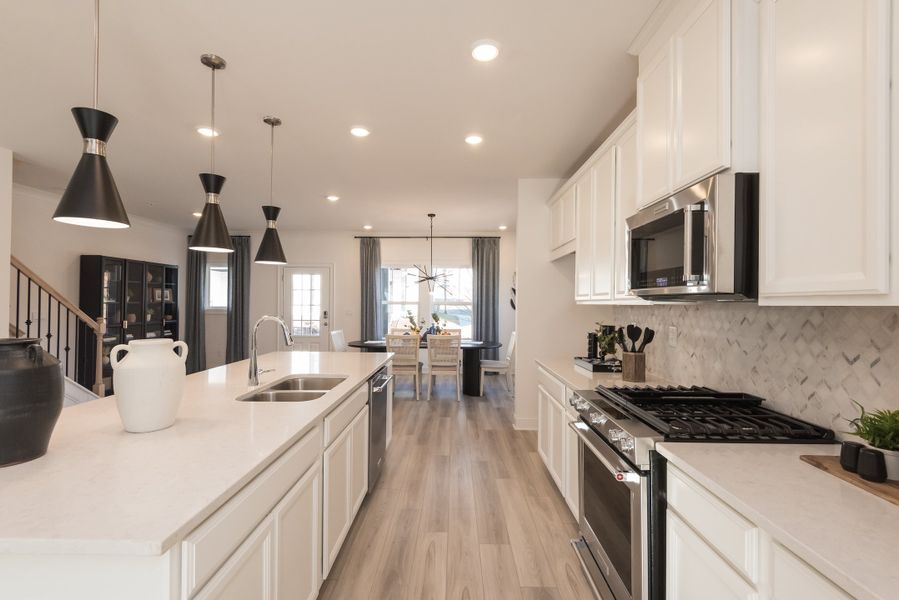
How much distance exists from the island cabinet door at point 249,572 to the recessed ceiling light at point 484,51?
2.17 m

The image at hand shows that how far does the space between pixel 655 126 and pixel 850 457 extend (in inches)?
54.4

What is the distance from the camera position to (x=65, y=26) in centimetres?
201

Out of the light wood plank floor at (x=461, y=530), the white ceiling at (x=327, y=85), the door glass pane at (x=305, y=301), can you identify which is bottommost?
the light wood plank floor at (x=461, y=530)

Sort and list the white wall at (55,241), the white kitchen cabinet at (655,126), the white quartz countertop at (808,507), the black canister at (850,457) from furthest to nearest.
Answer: the white wall at (55,241), the white kitchen cabinet at (655,126), the black canister at (850,457), the white quartz countertop at (808,507)

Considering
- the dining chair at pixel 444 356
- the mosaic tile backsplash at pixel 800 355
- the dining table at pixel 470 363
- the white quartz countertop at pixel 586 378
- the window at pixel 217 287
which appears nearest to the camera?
the mosaic tile backsplash at pixel 800 355

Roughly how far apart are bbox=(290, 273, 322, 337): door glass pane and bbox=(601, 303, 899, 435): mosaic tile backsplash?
6.47m

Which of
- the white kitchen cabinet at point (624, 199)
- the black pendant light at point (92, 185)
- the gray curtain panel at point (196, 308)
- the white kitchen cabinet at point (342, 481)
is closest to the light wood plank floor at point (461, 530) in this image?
the white kitchen cabinet at point (342, 481)

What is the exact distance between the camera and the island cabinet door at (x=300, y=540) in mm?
1413

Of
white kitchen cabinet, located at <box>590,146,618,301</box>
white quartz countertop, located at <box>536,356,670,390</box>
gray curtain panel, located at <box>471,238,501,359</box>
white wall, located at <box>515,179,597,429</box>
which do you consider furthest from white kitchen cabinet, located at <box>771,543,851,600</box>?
gray curtain panel, located at <box>471,238,501,359</box>

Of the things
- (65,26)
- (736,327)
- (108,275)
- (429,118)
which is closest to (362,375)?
(429,118)

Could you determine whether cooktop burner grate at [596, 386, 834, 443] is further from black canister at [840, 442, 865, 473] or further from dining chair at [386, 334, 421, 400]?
dining chair at [386, 334, 421, 400]

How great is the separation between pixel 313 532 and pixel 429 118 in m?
2.53

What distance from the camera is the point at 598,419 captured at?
1.86m

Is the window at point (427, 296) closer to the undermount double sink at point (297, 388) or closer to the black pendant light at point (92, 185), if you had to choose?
the undermount double sink at point (297, 388)
